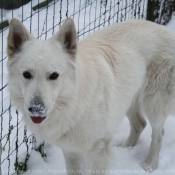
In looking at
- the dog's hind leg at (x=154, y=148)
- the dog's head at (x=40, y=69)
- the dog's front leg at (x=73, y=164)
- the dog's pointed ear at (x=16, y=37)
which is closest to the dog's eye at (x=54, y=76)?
the dog's head at (x=40, y=69)

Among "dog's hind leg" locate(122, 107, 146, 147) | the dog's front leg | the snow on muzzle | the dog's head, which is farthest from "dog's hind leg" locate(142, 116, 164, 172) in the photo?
the snow on muzzle

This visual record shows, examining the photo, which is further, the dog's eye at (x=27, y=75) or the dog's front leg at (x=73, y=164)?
the dog's front leg at (x=73, y=164)

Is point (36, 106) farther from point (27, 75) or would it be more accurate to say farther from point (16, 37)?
point (16, 37)

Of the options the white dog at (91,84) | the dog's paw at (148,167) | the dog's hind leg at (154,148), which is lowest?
the dog's paw at (148,167)

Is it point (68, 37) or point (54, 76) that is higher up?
point (68, 37)

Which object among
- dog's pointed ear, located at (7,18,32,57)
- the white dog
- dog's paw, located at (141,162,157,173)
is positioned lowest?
dog's paw, located at (141,162,157,173)

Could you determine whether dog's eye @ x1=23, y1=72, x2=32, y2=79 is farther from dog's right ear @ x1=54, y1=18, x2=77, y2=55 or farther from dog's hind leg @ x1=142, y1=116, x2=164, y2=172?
dog's hind leg @ x1=142, y1=116, x2=164, y2=172

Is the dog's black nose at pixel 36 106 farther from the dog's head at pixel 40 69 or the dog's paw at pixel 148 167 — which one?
the dog's paw at pixel 148 167

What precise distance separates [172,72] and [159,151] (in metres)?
1.05

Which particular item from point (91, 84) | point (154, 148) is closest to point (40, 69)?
point (91, 84)

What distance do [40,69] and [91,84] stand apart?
1.98 ft

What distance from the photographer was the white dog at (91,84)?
8.43 feet

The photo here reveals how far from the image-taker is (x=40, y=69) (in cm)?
249

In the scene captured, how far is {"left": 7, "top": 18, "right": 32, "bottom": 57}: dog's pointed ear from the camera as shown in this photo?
2.58 meters
